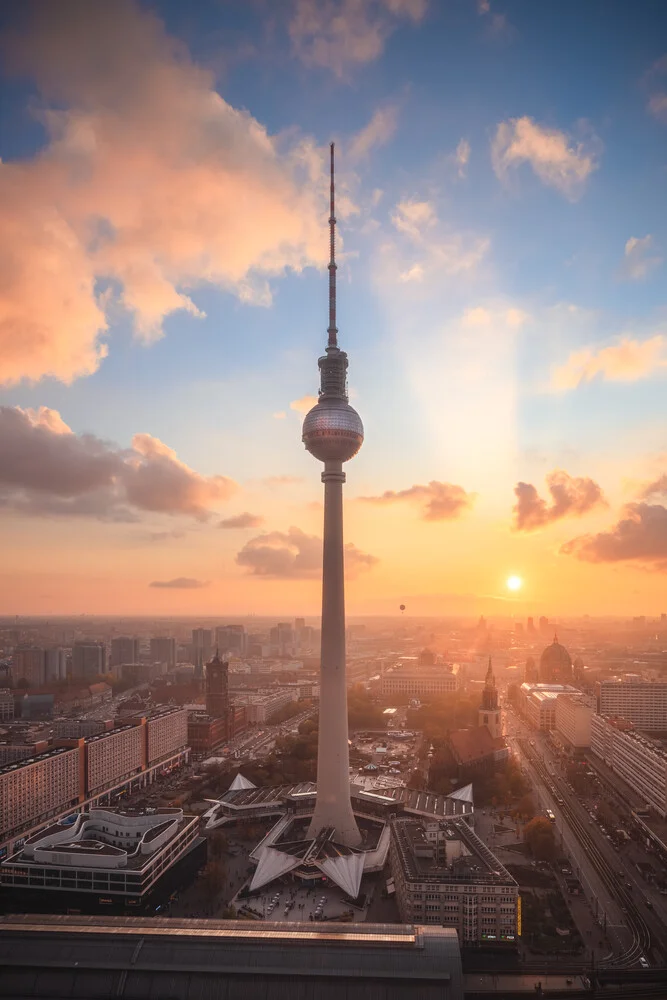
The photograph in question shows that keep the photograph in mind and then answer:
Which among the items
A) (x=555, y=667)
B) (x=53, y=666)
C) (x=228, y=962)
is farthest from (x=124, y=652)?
(x=228, y=962)

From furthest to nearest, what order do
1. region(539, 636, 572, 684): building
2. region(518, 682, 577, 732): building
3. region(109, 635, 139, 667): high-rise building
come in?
1. region(109, 635, 139, 667): high-rise building
2. region(539, 636, 572, 684): building
3. region(518, 682, 577, 732): building

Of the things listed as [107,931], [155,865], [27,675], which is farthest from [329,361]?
[27,675]

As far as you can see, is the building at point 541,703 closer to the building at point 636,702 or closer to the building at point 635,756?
the building at point 636,702

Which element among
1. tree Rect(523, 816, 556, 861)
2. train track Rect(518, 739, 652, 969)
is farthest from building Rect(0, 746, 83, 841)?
train track Rect(518, 739, 652, 969)

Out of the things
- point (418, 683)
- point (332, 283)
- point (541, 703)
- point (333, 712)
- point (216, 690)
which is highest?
point (332, 283)

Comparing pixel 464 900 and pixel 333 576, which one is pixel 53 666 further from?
pixel 464 900

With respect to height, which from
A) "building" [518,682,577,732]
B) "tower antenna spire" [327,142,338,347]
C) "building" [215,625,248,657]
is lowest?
"building" [215,625,248,657]

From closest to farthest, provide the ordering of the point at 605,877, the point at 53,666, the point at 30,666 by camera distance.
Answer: the point at 605,877
the point at 30,666
the point at 53,666

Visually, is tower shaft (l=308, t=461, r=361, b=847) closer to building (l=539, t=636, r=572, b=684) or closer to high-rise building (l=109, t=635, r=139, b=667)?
building (l=539, t=636, r=572, b=684)
